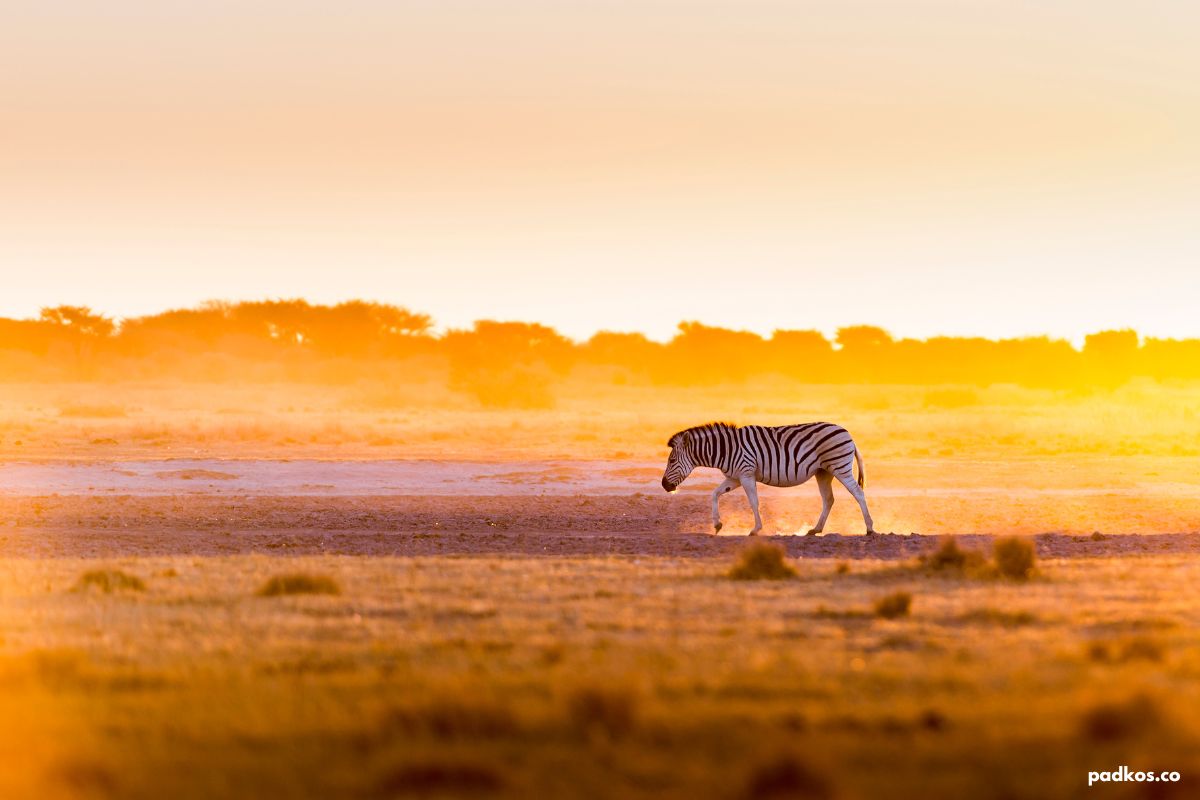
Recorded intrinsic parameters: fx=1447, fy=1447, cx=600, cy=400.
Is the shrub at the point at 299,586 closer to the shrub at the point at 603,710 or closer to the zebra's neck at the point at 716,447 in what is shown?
the shrub at the point at 603,710

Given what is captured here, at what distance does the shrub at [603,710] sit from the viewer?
25.2ft

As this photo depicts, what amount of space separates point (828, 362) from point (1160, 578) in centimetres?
10829

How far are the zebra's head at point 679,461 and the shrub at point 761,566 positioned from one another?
9.12 m

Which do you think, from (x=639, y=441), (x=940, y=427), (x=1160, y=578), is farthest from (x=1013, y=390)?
(x=1160, y=578)

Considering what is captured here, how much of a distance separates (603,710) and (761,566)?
7208mm

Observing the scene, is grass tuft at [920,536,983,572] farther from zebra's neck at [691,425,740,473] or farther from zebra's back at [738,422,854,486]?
zebra's neck at [691,425,740,473]

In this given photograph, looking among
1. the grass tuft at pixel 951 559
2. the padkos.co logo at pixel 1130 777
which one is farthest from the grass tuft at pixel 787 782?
the grass tuft at pixel 951 559

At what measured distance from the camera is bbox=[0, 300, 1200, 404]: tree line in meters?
102

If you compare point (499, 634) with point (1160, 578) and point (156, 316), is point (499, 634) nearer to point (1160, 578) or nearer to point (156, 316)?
point (1160, 578)

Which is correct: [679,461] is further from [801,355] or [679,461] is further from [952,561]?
[801,355]

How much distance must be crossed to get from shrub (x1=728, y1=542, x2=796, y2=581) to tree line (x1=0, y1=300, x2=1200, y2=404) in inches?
2818

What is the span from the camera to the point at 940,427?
53.8m

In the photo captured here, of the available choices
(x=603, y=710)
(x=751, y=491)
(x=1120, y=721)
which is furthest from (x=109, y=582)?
(x=751, y=491)

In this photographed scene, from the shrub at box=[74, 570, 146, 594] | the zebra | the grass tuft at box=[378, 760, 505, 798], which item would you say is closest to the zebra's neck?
the zebra
